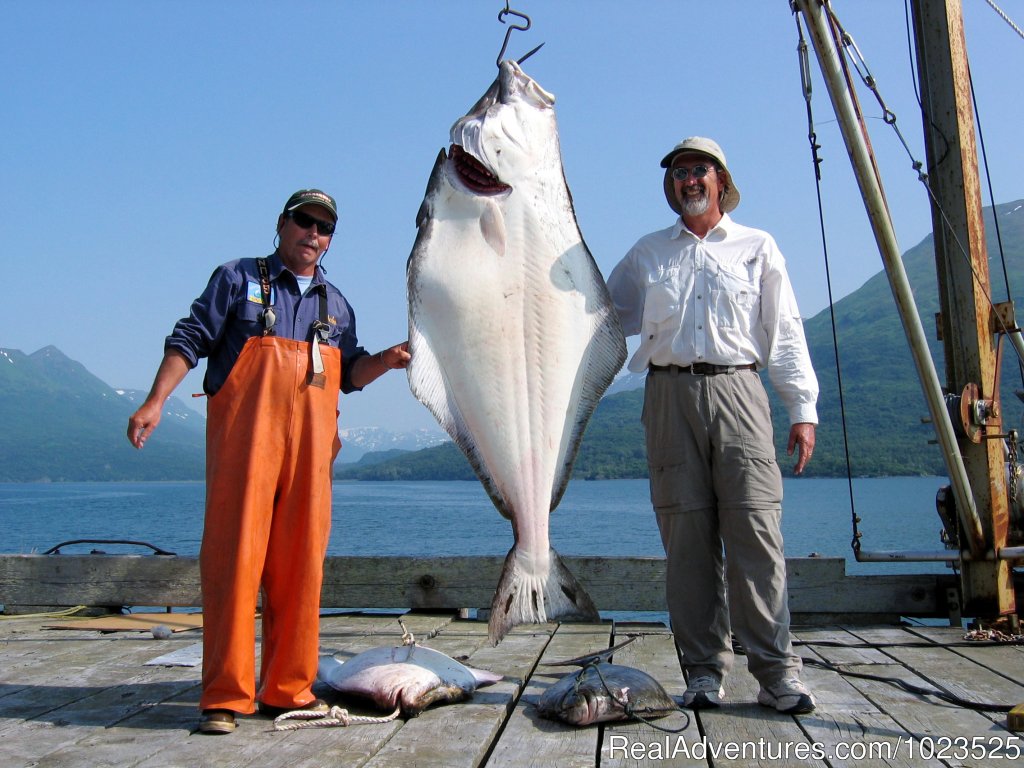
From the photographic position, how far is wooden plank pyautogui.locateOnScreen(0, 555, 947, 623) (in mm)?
5543

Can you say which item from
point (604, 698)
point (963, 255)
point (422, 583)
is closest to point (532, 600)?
point (604, 698)

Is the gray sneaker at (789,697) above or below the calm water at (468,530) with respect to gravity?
above

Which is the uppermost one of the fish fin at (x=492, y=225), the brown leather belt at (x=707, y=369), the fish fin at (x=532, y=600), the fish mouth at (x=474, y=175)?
the fish mouth at (x=474, y=175)

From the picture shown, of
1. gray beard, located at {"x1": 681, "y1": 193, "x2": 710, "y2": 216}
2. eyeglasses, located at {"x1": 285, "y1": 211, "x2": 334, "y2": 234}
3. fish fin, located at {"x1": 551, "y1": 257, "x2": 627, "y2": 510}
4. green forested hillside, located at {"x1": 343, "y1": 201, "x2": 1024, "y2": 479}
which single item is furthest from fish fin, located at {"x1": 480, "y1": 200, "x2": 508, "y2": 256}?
green forested hillside, located at {"x1": 343, "y1": 201, "x2": 1024, "y2": 479}

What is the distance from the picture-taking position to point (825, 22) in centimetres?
372

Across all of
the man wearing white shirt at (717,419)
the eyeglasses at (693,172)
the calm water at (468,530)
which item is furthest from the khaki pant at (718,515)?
the calm water at (468,530)

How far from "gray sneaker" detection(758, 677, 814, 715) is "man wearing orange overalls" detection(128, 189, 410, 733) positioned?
174 cm

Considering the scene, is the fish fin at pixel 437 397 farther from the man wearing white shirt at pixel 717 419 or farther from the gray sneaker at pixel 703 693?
the gray sneaker at pixel 703 693

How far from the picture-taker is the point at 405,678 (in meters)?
3.44

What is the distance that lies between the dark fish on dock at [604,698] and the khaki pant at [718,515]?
0.29 meters

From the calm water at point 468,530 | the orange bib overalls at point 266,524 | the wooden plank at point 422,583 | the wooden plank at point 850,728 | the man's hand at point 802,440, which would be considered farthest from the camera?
the calm water at point 468,530

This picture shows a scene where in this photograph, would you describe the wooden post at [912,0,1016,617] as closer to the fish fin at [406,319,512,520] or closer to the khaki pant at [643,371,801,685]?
the khaki pant at [643,371,801,685]

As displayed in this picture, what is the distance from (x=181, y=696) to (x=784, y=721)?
2.47m

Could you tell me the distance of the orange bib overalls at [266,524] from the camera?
3.26m
